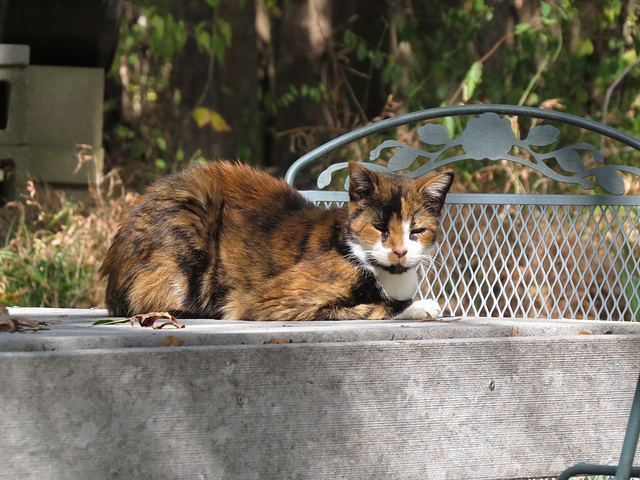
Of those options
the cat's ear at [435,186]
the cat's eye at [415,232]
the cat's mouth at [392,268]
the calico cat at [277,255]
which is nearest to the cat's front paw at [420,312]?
the calico cat at [277,255]

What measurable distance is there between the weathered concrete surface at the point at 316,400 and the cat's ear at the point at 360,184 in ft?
1.61

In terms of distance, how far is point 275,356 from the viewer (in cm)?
183

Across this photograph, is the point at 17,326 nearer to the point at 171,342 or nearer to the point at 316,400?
the point at 171,342

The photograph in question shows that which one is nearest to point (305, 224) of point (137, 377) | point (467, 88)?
point (137, 377)

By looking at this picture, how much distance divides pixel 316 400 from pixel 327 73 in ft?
21.2

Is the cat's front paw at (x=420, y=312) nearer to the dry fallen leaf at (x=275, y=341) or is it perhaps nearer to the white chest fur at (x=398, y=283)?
the white chest fur at (x=398, y=283)

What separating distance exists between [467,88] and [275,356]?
10.6 feet

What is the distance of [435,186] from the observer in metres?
2.51

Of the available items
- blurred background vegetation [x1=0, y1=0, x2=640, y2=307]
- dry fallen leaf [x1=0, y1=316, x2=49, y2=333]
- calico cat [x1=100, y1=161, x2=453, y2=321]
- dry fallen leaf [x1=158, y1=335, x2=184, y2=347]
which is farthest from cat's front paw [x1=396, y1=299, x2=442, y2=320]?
blurred background vegetation [x1=0, y1=0, x2=640, y2=307]

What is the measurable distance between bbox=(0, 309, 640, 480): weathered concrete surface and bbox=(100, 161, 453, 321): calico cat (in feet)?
0.90

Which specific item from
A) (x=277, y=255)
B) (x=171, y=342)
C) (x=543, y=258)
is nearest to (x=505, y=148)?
(x=543, y=258)

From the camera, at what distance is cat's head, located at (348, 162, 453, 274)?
2.41m

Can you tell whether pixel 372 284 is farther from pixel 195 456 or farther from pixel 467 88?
pixel 467 88

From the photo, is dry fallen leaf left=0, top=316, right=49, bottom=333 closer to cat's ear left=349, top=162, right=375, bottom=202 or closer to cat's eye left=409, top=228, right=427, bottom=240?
cat's ear left=349, top=162, right=375, bottom=202
